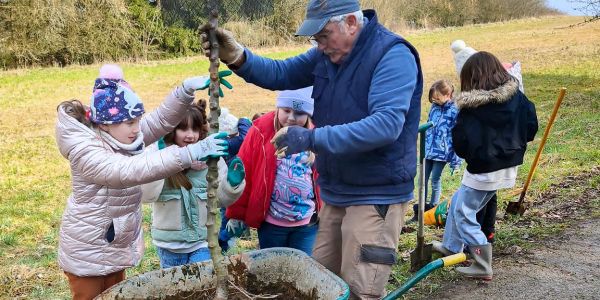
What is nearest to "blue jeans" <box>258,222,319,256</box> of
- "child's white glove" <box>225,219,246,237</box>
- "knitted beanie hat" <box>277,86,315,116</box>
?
"child's white glove" <box>225,219,246,237</box>

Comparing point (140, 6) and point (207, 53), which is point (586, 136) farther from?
point (140, 6)

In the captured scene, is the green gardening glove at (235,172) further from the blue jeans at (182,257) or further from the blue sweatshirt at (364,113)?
the blue jeans at (182,257)

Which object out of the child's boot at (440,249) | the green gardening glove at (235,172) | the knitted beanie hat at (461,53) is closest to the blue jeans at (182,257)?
the green gardening glove at (235,172)

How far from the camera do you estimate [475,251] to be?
13.3 feet

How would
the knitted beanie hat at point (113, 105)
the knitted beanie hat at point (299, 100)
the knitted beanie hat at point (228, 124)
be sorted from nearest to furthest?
the knitted beanie hat at point (113, 105), the knitted beanie hat at point (299, 100), the knitted beanie hat at point (228, 124)

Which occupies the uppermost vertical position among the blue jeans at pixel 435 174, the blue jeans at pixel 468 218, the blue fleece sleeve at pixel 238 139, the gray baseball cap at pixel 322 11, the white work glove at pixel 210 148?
the gray baseball cap at pixel 322 11

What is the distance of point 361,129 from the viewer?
2273 mm

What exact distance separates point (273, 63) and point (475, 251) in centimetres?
204

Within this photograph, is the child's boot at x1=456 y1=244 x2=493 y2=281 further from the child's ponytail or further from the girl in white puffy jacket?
the child's ponytail

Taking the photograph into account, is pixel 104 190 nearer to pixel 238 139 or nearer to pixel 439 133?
pixel 238 139

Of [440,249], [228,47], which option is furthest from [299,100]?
[440,249]

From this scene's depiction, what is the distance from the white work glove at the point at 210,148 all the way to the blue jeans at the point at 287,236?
138cm

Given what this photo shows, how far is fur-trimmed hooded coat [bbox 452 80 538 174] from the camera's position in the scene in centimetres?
392

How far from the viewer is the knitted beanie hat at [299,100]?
3268 millimetres
